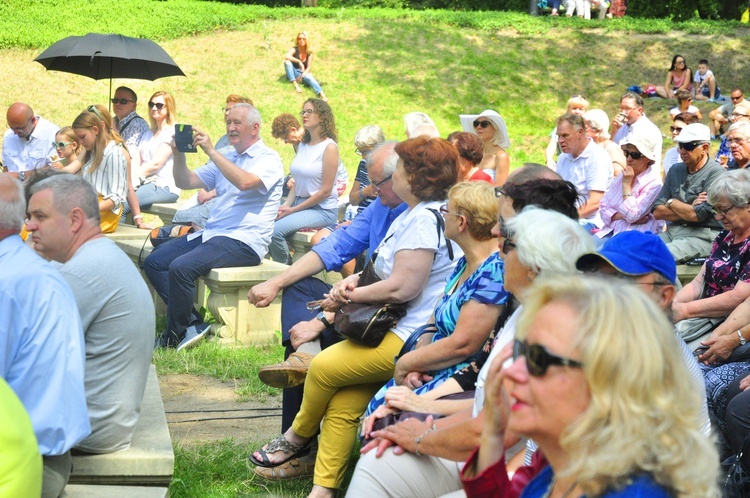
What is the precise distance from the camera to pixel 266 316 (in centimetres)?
731

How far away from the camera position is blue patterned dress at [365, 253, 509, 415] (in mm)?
3432

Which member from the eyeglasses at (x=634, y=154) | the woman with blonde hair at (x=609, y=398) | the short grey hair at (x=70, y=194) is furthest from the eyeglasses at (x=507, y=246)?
the eyeglasses at (x=634, y=154)

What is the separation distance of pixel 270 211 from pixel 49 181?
3.56m

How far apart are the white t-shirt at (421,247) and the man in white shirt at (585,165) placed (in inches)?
141

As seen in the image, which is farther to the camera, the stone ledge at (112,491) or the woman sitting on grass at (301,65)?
the woman sitting on grass at (301,65)

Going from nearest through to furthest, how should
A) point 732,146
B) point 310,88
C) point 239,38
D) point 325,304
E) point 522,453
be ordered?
point 522,453, point 325,304, point 732,146, point 310,88, point 239,38

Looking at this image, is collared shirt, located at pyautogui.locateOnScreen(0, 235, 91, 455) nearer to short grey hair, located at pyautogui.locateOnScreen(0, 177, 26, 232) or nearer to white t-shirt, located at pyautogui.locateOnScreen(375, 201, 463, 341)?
short grey hair, located at pyautogui.locateOnScreen(0, 177, 26, 232)

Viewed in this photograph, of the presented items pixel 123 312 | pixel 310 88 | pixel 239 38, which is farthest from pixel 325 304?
pixel 239 38

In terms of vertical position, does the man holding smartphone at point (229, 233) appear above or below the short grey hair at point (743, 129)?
below

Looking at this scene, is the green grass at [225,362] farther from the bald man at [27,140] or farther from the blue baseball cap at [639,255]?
the bald man at [27,140]

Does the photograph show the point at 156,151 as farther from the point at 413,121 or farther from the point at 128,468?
the point at 128,468

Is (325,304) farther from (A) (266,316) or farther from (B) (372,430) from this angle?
(A) (266,316)

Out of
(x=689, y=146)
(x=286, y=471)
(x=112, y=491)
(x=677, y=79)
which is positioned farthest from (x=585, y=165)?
(x=677, y=79)

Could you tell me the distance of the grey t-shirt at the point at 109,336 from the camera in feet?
11.6
